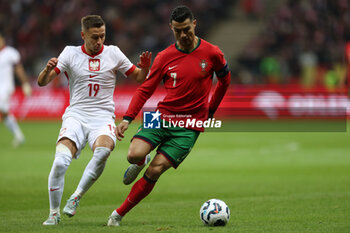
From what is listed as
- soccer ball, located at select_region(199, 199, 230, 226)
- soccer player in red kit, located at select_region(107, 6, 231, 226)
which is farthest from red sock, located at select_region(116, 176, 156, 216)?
soccer ball, located at select_region(199, 199, 230, 226)

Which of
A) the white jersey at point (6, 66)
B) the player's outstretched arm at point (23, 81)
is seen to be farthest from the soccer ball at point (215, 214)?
the white jersey at point (6, 66)

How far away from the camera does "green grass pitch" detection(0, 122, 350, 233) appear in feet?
24.4

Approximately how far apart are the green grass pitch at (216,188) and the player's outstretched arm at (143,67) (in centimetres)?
173

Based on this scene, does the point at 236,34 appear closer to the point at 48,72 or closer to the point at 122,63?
the point at 122,63

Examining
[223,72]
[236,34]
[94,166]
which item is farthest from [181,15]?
[236,34]

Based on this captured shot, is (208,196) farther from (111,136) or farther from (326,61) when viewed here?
(326,61)

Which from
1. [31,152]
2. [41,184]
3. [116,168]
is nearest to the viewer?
[41,184]

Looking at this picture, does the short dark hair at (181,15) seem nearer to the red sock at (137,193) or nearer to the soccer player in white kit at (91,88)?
the soccer player in white kit at (91,88)

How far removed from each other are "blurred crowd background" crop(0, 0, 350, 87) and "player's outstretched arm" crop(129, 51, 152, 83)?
1839 cm

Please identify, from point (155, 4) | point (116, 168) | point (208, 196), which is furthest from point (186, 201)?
point (155, 4)

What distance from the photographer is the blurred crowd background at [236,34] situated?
2678cm

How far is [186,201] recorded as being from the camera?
9594mm

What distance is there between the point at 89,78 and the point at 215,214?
2.27 metres

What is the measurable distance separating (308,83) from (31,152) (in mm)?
13210
